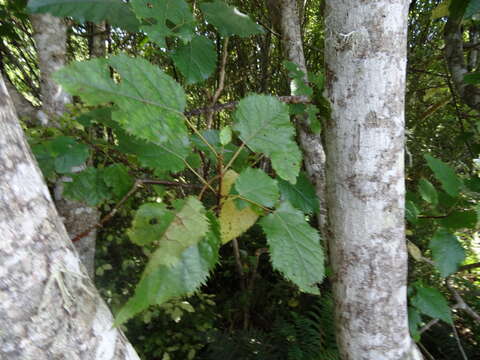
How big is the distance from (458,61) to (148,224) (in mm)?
1440

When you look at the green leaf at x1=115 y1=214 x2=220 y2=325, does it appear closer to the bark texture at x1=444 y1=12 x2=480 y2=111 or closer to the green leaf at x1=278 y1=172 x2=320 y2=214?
the green leaf at x1=278 y1=172 x2=320 y2=214

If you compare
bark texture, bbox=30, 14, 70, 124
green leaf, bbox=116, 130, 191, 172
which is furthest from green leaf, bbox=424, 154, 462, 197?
bark texture, bbox=30, 14, 70, 124

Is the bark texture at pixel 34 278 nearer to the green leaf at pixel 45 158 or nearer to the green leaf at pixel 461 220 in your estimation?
the green leaf at pixel 45 158

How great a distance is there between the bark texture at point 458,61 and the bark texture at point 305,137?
582 mm

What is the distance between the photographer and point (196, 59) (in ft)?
2.49

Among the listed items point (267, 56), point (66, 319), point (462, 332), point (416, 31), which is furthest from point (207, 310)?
point (416, 31)

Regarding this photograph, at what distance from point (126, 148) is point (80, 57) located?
8.71 ft

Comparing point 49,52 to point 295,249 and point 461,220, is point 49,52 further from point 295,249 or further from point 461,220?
point 461,220

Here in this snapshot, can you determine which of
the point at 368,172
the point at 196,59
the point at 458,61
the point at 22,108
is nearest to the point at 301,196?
the point at 368,172

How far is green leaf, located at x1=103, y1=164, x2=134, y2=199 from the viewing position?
0.70m

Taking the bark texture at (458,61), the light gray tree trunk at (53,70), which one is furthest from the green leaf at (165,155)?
the bark texture at (458,61)

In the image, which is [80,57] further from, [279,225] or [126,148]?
[279,225]

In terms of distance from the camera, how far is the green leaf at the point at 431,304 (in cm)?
88

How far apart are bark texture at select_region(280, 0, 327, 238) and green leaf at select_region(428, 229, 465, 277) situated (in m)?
0.34
